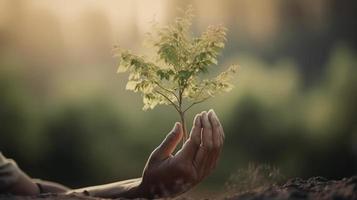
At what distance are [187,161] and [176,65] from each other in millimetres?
1109

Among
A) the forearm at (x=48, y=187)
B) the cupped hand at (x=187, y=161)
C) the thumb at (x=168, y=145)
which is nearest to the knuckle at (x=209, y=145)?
the cupped hand at (x=187, y=161)

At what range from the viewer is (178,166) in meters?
5.35

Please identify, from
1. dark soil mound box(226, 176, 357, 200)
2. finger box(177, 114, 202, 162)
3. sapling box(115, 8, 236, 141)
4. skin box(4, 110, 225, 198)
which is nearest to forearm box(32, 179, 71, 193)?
skin box(4, 110, 225, 198)

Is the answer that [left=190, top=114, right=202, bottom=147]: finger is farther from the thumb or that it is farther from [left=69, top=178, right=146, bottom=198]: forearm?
Answer: [left=69, top=178, right=146, bottom=198]: forearm

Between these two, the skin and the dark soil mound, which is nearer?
the dark soil mound

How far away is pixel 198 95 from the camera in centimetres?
609

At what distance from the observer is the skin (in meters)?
5.34

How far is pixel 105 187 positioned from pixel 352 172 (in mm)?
3641

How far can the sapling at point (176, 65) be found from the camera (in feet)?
19.3

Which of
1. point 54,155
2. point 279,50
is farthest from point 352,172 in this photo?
point 54,155

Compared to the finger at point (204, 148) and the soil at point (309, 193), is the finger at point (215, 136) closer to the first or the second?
the finger at point (204, 148)

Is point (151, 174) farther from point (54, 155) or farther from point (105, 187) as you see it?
point (54, 155)

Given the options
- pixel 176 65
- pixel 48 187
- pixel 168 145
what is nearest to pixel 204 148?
Result: pixel 168 145

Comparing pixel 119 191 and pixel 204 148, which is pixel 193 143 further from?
pixel 119 191
